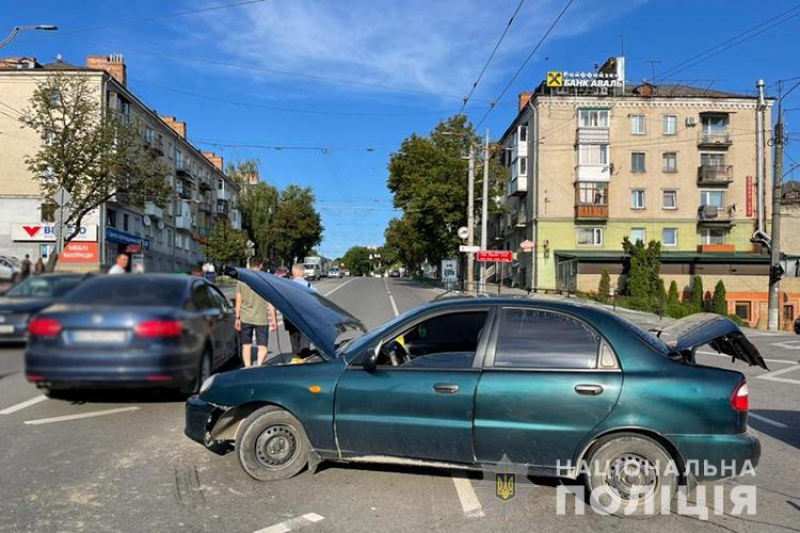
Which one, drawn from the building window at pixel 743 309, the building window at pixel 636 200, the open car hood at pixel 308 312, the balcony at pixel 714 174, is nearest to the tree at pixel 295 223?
the building window at pixel 636 200

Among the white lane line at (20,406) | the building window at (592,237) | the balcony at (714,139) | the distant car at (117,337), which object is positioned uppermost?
the balcony at (714,139)

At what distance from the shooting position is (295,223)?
75.9 meters

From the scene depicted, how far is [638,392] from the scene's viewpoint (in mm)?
4027

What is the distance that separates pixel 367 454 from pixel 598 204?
42.0 m

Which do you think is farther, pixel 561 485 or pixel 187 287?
pixel 561 485

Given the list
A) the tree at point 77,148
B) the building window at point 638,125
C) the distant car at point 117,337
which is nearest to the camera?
the distant car at point 117,337

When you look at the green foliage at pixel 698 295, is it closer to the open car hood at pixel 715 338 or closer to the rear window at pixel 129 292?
the open car hood at pixel 715 338

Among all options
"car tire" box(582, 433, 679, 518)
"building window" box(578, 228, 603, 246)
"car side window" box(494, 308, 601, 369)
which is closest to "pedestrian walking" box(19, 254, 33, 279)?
"car side window" box(494, 308, 601, 369)

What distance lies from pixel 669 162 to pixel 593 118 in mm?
6947

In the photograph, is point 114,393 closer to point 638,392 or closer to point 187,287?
point 187,287

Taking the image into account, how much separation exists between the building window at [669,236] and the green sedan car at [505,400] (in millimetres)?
42797

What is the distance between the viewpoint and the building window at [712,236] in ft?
143

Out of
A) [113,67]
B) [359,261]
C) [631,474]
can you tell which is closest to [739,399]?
[631,474]

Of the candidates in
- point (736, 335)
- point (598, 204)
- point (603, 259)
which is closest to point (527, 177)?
point (598, 204)
